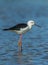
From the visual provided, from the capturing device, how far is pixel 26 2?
28.1 meters

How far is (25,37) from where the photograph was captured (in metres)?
15.8

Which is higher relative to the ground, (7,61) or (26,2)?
(26,2)

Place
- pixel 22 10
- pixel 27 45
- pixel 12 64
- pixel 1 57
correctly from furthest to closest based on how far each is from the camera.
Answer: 1. pixel 22 10
2. pixel 27 45
3. pixel 1 57
4. pixel 12 64

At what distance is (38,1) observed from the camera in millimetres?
28719

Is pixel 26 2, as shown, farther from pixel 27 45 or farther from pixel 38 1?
pixel 27 45

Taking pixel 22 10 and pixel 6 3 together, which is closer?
pixel 22 10

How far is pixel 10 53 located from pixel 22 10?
12169mm

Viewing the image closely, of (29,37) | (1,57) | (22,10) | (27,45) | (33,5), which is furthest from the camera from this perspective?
(33,5)

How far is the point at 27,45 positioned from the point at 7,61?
2.58 metres

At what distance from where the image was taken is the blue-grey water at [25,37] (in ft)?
39.2

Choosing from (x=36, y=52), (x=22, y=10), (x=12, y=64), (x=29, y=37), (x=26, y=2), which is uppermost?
(x=26, y=2)

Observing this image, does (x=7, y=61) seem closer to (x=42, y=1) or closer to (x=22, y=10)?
(x=22, y=10)

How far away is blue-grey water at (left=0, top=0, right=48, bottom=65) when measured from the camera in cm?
1195

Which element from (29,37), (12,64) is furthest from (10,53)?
(29,37)
